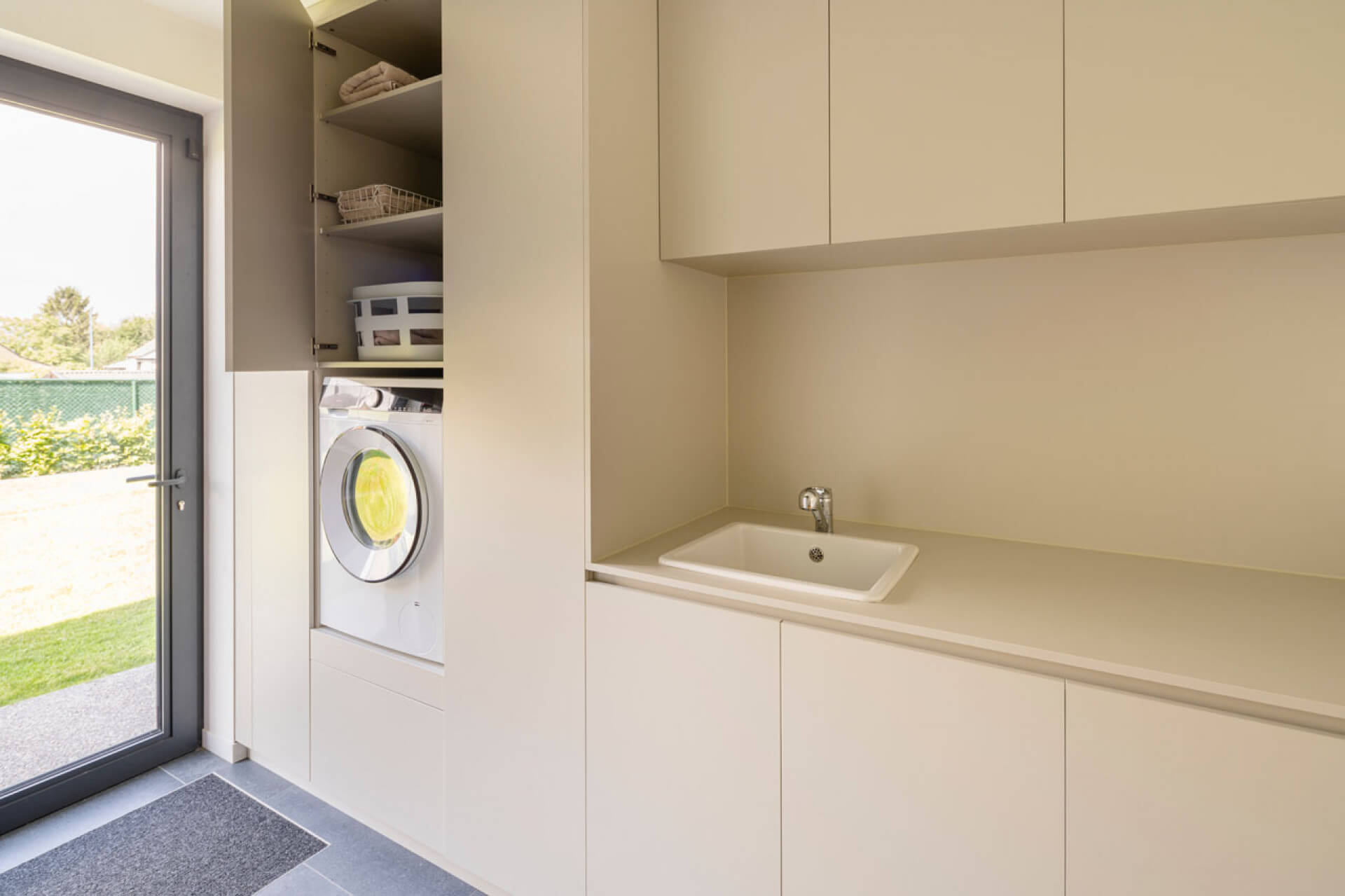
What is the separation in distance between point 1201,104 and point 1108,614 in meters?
0.95

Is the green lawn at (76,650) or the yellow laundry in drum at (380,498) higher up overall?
the yellow laundry in drum at (380,498)

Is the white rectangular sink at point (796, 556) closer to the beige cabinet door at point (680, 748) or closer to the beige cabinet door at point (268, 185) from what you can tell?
the beige cabinet door at point (680, 748)

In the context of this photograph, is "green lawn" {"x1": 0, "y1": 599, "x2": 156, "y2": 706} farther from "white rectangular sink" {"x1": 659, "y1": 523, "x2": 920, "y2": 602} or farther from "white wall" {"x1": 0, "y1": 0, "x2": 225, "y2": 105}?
"white rectangular sink" {"x1": 659, "y1": 523, "x2": 920, "y2": 602}

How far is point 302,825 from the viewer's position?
216cm

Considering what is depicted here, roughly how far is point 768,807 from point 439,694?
101 cm

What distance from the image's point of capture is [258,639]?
7.87 feet

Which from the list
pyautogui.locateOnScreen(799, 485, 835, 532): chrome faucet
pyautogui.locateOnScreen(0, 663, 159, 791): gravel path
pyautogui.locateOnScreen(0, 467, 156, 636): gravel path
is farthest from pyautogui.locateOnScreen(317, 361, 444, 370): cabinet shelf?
pyautogui.locateOnScreen(0, 663, 159, 791): gravel path

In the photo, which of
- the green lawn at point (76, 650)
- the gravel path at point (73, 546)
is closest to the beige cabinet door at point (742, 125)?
the gravel path at point (73, 546)

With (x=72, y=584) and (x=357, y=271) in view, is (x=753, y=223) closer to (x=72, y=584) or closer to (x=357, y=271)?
(x=357, y=271)

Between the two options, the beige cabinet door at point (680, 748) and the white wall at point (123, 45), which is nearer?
the beige cabinet door at point (680, 748)

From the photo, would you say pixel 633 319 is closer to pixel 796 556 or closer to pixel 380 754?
pixel 796 556

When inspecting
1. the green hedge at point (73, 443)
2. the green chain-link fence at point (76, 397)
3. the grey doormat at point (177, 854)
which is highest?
the green chain-link fence at point (76, 397)

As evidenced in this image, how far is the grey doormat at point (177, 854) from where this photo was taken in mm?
1902

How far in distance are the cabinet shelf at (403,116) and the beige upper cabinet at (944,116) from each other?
1096mm
